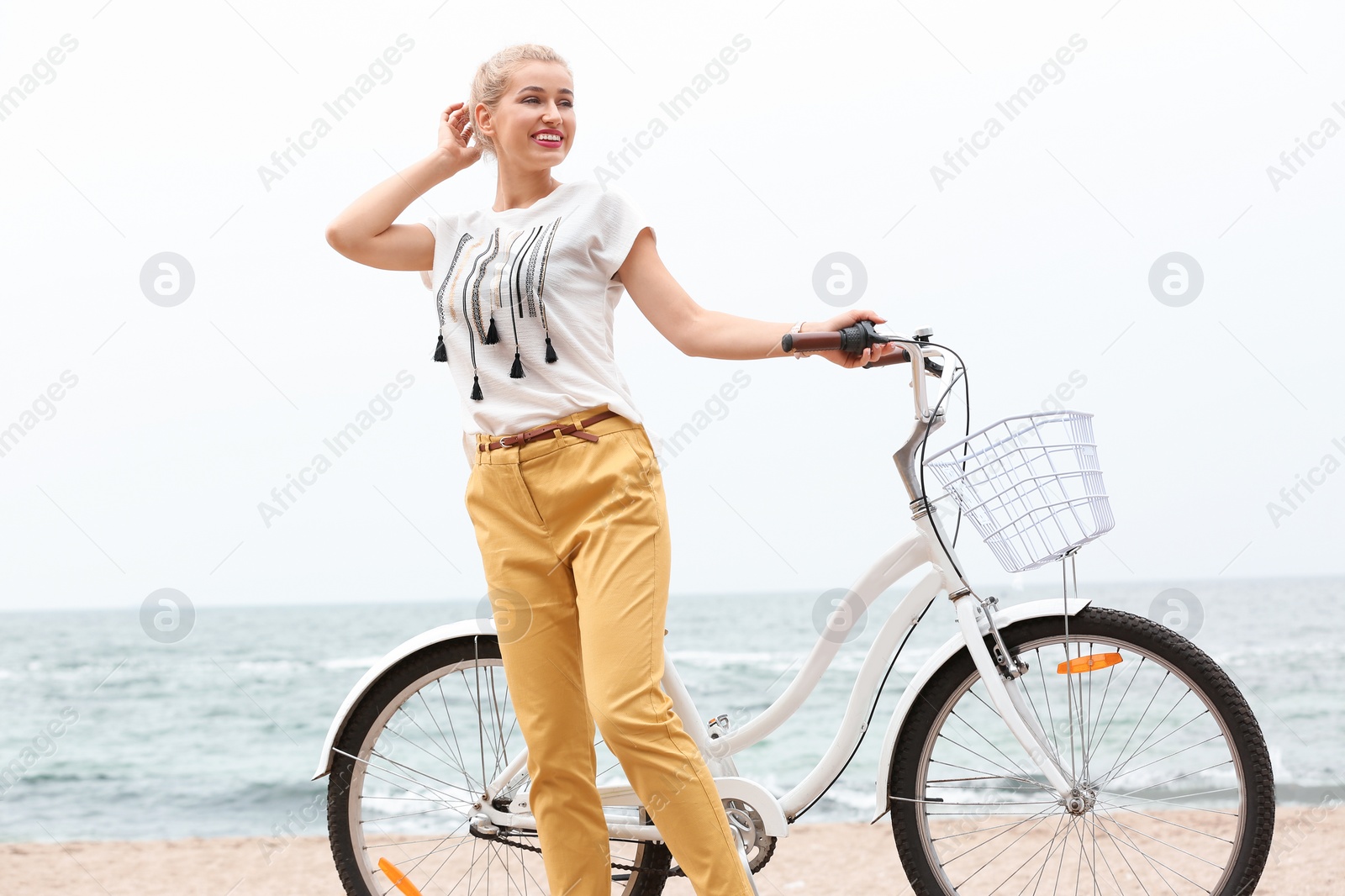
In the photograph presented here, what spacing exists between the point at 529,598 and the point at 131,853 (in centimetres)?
276

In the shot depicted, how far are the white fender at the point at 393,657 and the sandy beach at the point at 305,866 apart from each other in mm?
1178

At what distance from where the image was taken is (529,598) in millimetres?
2043

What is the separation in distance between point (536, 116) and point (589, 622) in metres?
0.93

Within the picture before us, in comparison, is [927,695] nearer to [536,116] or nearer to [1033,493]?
[1033,493]

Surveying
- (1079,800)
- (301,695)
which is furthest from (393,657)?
(301,695)

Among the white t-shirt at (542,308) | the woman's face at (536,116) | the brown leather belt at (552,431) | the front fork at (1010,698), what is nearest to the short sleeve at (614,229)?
the white t-shirt at (542,308)

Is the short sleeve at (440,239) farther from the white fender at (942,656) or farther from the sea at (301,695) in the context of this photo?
the white fender at (942,656)

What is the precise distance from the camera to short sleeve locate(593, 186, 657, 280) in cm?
200

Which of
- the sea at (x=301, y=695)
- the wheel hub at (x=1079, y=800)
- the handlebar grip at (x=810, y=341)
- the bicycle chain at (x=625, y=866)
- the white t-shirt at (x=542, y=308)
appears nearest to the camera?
the handlebar grip at (x=810, y=341)

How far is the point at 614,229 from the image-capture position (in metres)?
2.02

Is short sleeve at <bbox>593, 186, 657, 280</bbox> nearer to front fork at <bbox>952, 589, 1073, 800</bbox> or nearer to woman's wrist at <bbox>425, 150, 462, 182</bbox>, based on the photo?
woman's wrist at <bbox>425, 150, 462, 182</bbox>

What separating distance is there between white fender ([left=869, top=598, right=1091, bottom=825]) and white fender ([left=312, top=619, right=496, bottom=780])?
0.86 meters

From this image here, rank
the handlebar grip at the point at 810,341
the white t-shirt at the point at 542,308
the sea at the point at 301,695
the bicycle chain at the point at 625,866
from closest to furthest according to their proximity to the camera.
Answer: the handlebar grip at the point at 810,341, the white t-shirt at the point at 542,308, the bicycle chain at the point at 625,866, the sea at the point at 301,695

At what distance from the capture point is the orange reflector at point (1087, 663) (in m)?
2.15
